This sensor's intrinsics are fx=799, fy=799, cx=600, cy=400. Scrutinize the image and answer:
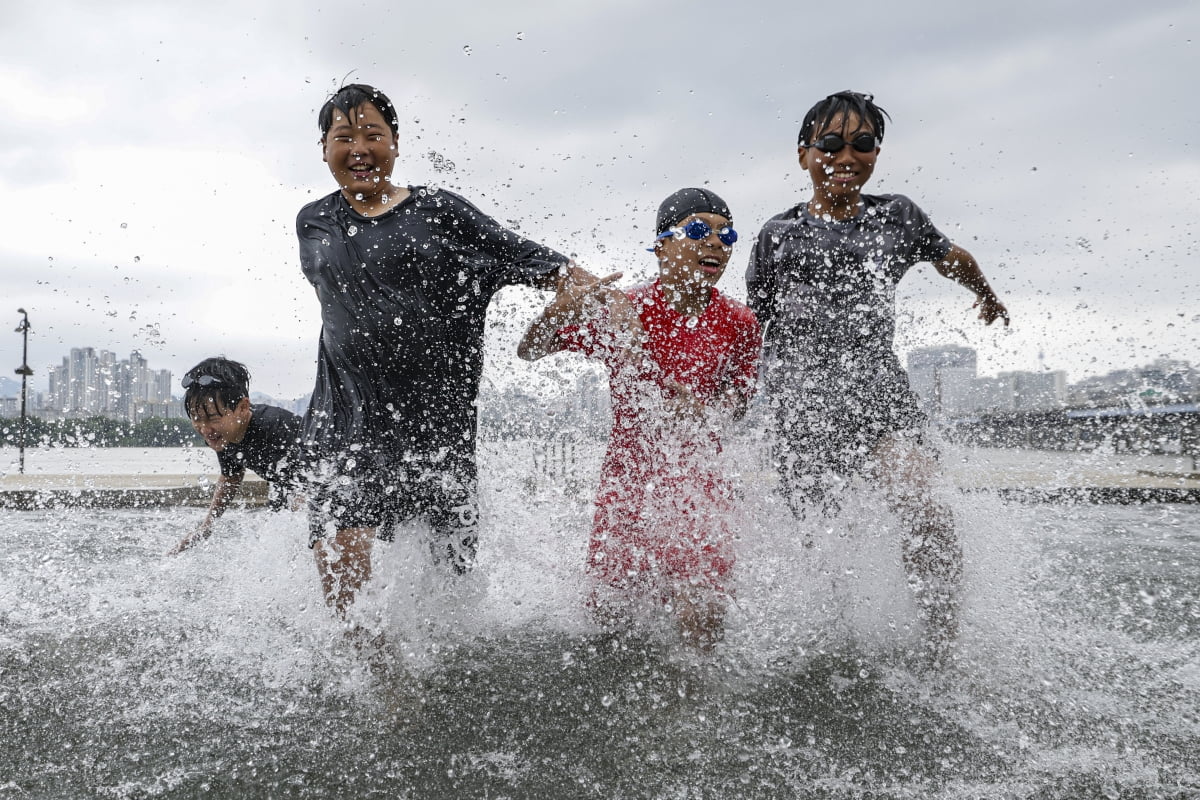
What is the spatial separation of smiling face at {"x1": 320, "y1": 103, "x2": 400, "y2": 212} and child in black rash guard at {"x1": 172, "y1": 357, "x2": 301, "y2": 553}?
1.40m

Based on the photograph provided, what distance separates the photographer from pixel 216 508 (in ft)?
12.8

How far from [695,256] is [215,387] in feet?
7.45

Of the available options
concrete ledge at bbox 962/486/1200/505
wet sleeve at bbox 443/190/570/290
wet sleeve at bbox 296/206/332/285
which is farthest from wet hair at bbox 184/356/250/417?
concrete ledge at bbox 962/486/1200/505

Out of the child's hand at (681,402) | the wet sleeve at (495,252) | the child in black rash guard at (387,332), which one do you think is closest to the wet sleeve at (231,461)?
the child in black rash guard at (387,332)

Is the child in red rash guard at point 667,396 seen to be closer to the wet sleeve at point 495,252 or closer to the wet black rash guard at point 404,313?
the wet sleeve at point 495,252

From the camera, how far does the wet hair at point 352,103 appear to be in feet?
8.30

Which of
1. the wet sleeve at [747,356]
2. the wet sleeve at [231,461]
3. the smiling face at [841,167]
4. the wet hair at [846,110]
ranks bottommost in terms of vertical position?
the wet sleeve at [231,461]

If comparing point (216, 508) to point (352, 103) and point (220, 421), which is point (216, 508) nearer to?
point (220, 421)

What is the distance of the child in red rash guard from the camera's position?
262cm

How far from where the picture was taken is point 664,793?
5.03ft

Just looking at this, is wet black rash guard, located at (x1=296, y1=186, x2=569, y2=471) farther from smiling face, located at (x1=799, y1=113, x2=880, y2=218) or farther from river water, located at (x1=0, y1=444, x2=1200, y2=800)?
smiling face, located at (x1=799, y1=113, x2=880, y2=218)

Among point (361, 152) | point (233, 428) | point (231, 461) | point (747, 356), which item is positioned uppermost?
point (361, 152)

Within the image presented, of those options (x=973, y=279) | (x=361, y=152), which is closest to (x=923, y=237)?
(x=973, y=279)

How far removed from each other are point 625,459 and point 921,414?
1.01 metres
